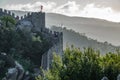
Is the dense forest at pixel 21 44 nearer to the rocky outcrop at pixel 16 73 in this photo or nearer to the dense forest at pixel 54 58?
the dense forest at pixel 54 58

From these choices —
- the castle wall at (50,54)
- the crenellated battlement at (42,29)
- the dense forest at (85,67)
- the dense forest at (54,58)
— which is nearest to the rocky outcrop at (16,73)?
the dense forest at (54,58)

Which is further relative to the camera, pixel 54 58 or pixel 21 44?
pixel 21 44

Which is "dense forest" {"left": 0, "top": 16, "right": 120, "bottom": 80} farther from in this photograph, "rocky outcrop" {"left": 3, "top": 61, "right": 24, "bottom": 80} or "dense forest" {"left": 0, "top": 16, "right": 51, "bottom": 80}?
"rocky outcrop" {"left": 3, "top": 61, "right": 24, "bottom": 80}

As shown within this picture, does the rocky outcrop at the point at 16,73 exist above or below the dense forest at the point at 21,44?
below

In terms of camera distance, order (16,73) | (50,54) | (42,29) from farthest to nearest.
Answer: (42,29) → (50,54) → (16,73)

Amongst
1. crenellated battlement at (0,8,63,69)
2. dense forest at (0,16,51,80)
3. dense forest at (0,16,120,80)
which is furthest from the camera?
crenellated battlement at (0,8,63,69)

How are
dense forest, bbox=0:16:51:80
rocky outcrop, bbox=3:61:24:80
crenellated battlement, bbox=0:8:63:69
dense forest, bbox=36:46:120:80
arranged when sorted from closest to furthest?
dense forest, bbox=36:46:120:80 < rocky outcrop, bbox=3:61:24:80 < dense forest, bbox=0:16:51:80 < crenellated battlement, bbox=0:8:63:69

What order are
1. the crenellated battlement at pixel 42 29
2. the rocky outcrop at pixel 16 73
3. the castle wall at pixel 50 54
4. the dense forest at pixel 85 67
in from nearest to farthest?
the dense forest at pixel 85 67, the rocky outcrop at pixel 16 73, the castle wall at pixel 50 54, the crenellated battlement at pixel 42 29

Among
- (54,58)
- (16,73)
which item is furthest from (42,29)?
(54,58)

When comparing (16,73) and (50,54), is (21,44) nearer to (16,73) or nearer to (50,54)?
(50,54)

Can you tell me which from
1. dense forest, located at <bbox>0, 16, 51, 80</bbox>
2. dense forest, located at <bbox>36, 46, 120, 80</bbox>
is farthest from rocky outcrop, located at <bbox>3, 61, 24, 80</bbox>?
dense forest, located at <bbox>36, 46, 120, 80</bbox>

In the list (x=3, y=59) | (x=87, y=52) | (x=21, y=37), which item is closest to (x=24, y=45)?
(x=21, y=37)

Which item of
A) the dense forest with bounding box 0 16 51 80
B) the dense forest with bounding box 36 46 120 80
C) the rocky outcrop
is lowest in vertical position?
the rocky outcrop

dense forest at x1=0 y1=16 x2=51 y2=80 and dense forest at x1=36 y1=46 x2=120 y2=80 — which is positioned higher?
dense forest at x1=36 y1=46 x2=120 y2=80
